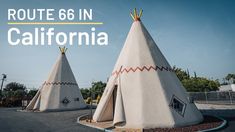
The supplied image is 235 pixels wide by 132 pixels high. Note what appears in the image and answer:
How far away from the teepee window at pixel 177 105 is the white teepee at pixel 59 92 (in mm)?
16378

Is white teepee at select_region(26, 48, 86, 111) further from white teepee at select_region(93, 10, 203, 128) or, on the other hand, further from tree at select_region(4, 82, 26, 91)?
tree at select_region(4, 82, 26, 91)

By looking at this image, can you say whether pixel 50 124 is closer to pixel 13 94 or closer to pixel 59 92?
pixel 59 92

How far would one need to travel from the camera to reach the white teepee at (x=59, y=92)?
2308 cm

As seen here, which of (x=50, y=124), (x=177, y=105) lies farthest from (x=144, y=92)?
(x=50, y=124)

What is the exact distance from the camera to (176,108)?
985 cm

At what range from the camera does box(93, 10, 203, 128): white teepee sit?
9.38 meters

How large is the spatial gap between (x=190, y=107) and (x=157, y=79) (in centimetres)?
238

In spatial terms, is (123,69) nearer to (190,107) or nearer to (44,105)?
(190,107)

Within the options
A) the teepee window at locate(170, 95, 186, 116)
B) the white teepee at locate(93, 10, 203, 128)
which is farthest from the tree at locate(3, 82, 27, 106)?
the teepee window at locate(170, 95, 186, 116)

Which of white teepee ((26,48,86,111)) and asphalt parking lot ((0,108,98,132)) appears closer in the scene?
asphalt parking lot ((0,108,98,132))

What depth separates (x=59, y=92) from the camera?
23625 millimetres

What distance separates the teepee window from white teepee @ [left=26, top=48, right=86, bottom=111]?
645 inches

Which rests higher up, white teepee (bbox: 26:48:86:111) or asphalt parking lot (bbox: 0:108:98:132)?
white teepee (bbox: 26:48:86:111)

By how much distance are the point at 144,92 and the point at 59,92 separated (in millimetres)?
16055
